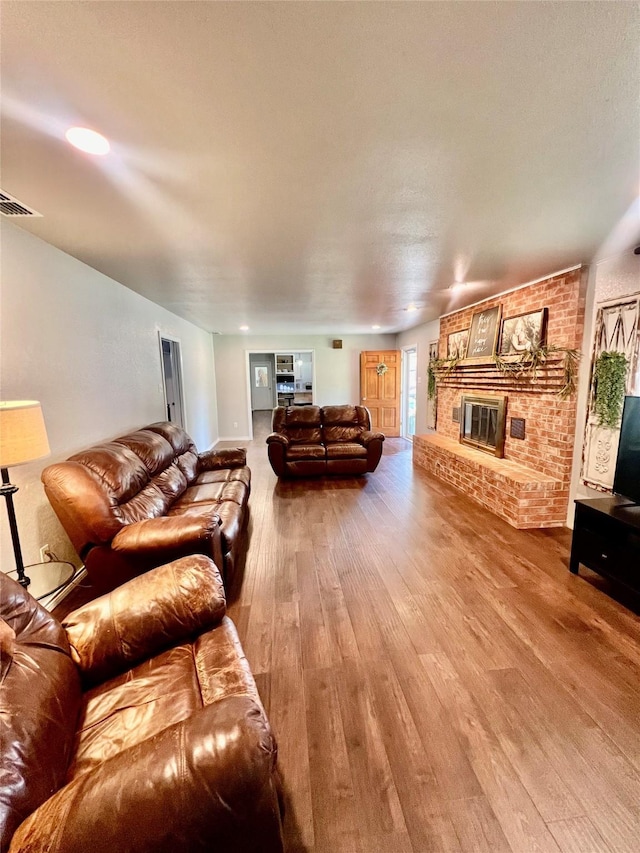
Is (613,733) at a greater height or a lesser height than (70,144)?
lesser

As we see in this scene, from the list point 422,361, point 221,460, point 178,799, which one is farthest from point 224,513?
point 422,361

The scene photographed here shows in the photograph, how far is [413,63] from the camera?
1.00 m

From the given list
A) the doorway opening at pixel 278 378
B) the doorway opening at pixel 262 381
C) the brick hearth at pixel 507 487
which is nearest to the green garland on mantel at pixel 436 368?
the brick hearth at pixel 507 487

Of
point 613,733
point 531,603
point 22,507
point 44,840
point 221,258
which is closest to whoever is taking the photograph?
point 44,840

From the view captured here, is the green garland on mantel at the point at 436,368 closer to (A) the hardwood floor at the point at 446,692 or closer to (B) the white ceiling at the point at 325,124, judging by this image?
(B) the white ceiling at the point at 325,124

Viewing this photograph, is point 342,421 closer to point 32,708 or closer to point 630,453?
point 630,453

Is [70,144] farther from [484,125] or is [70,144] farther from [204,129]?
[484,125]

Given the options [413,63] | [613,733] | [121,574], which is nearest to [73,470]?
[121,574]

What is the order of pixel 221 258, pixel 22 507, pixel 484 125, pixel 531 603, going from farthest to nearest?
pixel 221 258, pixel 531 603, pixel 22 507, pixel 484 125

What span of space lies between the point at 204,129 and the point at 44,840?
1.91 m

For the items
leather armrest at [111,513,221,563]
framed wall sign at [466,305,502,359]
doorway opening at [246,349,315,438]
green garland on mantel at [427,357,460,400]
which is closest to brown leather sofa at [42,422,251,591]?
leather armrest at [111,513,221,563]

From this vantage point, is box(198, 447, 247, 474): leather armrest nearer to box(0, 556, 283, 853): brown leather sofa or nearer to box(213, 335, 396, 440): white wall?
box(0, 556, 283, 853): brown leather sofa

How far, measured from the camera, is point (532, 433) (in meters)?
3.48

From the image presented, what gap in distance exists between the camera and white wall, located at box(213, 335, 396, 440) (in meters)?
7.51
